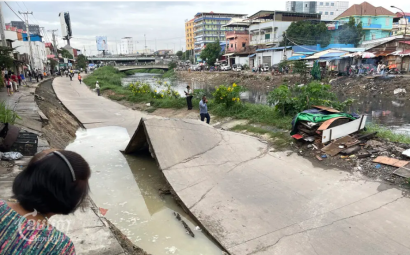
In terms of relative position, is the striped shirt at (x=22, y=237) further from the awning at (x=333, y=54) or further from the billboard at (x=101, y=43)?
the billboard at (x=101, y=43)

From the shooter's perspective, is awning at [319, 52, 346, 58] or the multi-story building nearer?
awning at [319, 52, 346, 58]

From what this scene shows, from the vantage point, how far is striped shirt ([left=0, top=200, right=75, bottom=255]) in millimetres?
1216

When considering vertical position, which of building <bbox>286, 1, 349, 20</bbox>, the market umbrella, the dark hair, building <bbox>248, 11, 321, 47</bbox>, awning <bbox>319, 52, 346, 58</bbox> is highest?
building <bbox>286, 1, 349, 20</bbox>

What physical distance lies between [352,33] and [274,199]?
42.2 m

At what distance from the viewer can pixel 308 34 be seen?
1587 inches

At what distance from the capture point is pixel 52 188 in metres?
1.28

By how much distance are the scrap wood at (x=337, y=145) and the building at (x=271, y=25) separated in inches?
1704

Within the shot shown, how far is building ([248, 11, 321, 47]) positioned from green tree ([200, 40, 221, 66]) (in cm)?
715

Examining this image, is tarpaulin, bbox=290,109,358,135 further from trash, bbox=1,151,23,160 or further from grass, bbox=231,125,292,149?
trash, bbox=1,151,23,160

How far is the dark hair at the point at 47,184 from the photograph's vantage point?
1.28 meters

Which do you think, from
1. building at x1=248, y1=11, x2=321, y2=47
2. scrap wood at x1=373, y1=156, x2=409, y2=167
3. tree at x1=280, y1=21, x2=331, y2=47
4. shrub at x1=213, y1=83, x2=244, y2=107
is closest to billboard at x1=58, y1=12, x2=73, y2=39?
building at x1=248, y1=11, x2=321, y2=47

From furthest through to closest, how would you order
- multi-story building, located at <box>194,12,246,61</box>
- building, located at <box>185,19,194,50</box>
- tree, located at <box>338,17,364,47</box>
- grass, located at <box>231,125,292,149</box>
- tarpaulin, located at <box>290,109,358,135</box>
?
building, located at <box>185,19,194,50</box>, multi-story building, located at <box>194,12,246,61</box>, tree, located at <box>338,17,364,47</box>, grass, located at <box>231,125,292,149</box>, tarpaulin, located at <box>290,109,358,135</box>

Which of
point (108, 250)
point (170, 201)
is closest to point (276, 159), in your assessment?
point (170, 201)

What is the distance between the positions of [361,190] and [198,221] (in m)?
3.17
